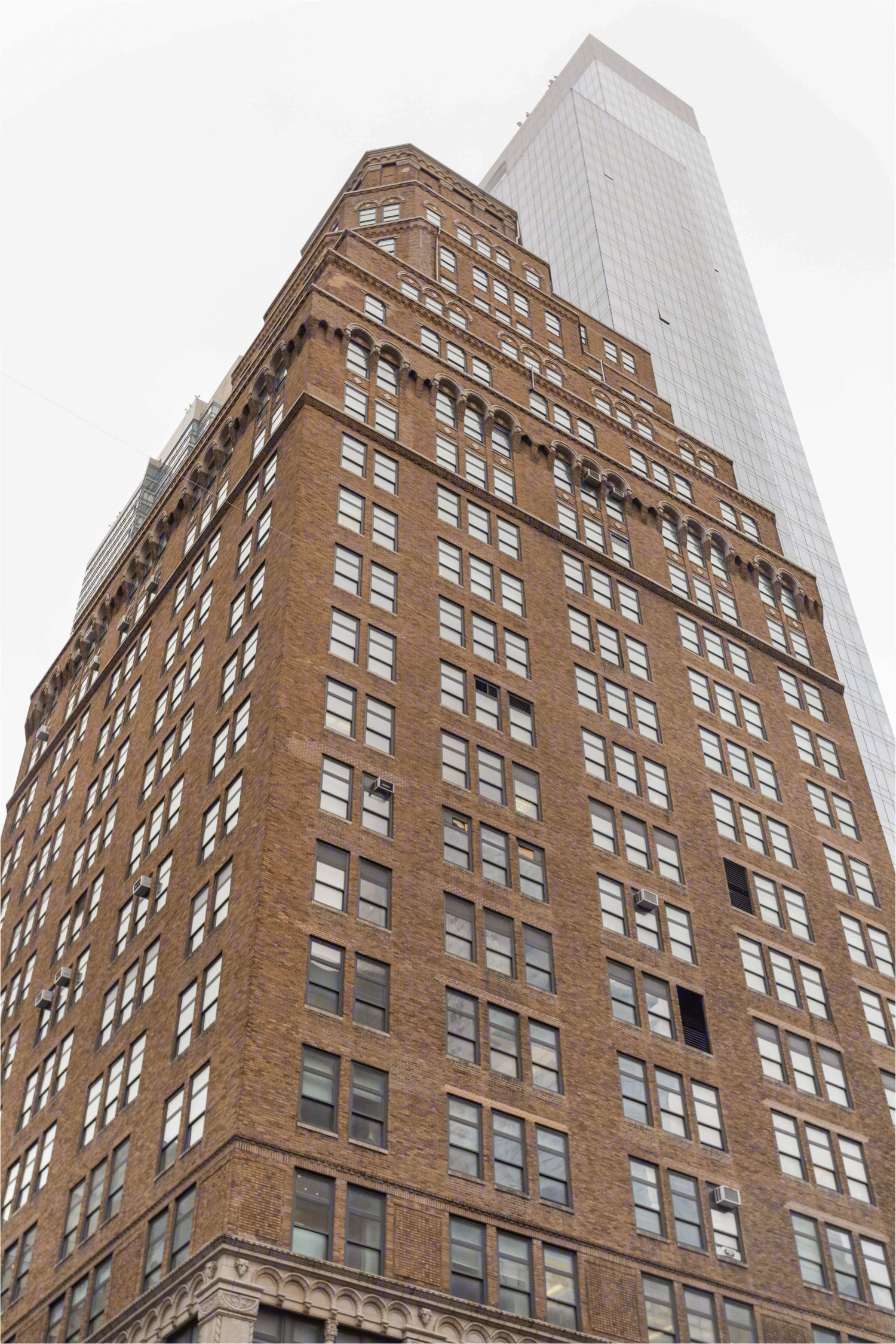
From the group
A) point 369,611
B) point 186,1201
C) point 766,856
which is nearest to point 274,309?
point 369,611

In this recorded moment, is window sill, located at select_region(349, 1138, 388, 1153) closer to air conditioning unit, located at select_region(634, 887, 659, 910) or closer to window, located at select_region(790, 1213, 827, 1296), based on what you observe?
window, located at select_region(790, 1213, 827, 1296)

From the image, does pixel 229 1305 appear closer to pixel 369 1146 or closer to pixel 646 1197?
pixel 369 1146

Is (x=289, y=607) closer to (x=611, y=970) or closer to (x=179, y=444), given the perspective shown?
(x=611, y=970)

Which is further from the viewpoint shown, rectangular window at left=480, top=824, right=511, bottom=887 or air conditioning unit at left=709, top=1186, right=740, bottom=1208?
rectangular window at left=480, top=824, right=511, bottom=887

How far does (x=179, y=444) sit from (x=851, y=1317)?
3493 inches

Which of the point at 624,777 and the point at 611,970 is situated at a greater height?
the point at 624,777

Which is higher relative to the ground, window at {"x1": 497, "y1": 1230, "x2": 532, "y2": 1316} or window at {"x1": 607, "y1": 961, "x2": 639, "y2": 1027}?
window at {"x1": 607, "y1": 961, "x2": 639, "y2": 1027}

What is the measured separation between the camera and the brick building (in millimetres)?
42375

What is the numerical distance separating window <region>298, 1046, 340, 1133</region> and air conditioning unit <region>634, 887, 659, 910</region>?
52.6 ft

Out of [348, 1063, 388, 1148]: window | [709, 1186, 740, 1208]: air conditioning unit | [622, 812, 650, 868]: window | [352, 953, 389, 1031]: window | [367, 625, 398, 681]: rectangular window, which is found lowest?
[348, 1063, 388, 1148]: window

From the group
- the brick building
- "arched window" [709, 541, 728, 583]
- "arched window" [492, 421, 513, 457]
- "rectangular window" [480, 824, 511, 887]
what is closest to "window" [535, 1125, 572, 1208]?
the brick building

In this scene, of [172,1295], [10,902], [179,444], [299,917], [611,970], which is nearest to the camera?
[172,1295]

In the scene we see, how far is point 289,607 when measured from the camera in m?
54.3

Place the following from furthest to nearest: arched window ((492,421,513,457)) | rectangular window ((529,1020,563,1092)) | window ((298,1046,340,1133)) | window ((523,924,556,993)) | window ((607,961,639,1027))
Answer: arched window ((492,421,513,457)) → window ((607,961,639,1027)) → window ((523,924,556,993)) → rectangular window ((529,1020,563,1092)) → window ((298,1046,340,1133))
